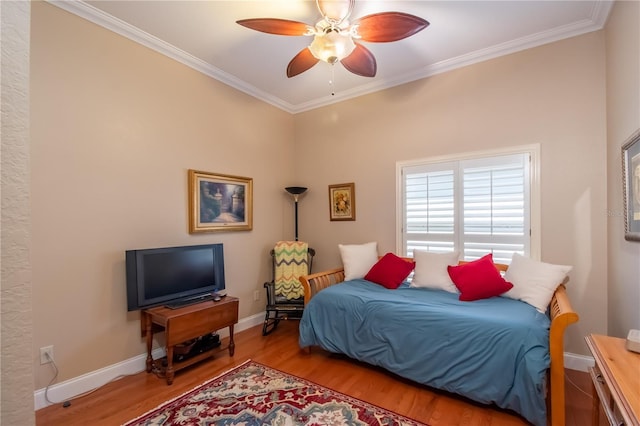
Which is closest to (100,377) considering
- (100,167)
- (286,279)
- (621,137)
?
(100,167)

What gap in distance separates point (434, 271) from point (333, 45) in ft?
7.24

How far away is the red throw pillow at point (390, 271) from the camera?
3016 millimetres

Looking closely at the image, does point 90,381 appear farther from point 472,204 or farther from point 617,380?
point 472,204

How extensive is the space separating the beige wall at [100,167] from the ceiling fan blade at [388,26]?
6.21 feet

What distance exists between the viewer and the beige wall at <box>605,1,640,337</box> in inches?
72.3

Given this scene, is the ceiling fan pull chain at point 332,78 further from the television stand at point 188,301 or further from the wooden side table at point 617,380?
the wooden side table at point 617,380

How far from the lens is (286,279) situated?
3592mm

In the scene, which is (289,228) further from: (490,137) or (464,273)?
(490,137)

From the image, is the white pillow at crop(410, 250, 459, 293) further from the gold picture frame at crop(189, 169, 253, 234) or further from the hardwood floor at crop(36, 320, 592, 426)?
the gold picture frame at crop(189, 169, 253, 234)

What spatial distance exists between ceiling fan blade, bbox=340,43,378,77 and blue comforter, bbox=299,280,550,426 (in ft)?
6.51

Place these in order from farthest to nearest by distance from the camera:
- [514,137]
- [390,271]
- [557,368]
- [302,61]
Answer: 1. [390,271]
2. [514,137]
3. [302,61]
4. [557,368]

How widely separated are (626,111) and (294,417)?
2996 millimetres

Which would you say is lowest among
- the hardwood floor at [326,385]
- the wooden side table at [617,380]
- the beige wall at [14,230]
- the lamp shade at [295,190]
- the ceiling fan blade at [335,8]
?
the hardwood floor at [326,385]

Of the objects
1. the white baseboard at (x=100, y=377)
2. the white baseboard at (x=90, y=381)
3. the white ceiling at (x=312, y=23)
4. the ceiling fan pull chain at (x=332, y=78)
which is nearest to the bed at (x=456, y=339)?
the white baseboard at (x=100, y=377)
